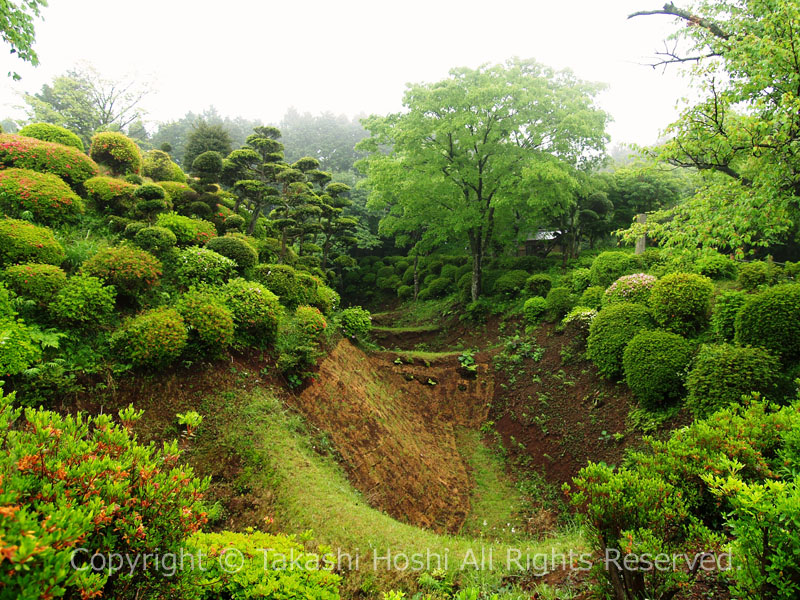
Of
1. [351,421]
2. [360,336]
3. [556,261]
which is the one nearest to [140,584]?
[351,421]

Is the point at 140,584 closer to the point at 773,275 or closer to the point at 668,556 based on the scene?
the point at 668,556

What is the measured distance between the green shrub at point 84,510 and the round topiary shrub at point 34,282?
4.89 meters

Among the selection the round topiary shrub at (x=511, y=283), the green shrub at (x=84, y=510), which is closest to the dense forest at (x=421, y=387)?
the green shrub at (x=84, y=510)

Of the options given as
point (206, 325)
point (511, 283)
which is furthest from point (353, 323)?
point (511, 283)

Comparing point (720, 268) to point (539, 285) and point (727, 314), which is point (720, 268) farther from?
point (539, 285)

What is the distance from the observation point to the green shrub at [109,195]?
31.3 ft

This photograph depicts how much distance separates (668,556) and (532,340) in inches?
377

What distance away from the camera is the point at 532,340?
11867 mm

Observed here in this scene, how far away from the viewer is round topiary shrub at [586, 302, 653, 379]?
8.06 meters

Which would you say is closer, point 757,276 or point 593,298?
point 757,276

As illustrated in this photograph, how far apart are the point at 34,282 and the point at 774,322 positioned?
11355 millimetres

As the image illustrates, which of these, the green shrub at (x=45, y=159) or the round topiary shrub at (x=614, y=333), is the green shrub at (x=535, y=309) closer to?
the round topiary shrub at (x=614, y=333)

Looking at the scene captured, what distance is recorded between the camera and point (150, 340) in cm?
579

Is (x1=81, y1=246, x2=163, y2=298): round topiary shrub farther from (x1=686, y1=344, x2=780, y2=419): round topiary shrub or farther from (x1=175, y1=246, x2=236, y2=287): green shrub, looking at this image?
(x1=686, y1=344, x2=780, y2=419): round topiary shrub
